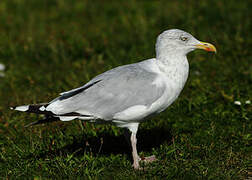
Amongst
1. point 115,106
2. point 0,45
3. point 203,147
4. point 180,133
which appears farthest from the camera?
point 0,45

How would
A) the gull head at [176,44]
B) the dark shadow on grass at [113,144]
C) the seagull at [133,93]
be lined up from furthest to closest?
the dark shadow on grass at [113,144] → the gull head at [176,44] → the seagull at [133,93]

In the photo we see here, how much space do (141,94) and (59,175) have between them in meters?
1.10

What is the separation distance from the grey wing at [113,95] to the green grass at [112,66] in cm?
51

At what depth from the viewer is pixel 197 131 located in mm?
4918

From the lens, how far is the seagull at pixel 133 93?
401 centimetres

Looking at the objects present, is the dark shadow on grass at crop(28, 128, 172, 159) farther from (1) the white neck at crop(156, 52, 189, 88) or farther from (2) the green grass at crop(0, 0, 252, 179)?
(1) the white neck at crop(156, 52, 189, 88)

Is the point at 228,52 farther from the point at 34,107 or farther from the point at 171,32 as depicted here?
the point at 34,107

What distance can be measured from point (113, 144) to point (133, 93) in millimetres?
1002

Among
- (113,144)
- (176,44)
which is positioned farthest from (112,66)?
(176,44)

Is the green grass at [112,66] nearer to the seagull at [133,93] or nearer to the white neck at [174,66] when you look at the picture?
the seagull at [133,93]

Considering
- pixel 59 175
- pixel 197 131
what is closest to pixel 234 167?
pixel 197 131

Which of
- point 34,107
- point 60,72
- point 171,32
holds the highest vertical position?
point 171,32

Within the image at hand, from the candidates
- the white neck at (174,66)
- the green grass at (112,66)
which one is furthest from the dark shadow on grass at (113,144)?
the white neck at (174,66)

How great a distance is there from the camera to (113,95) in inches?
160
